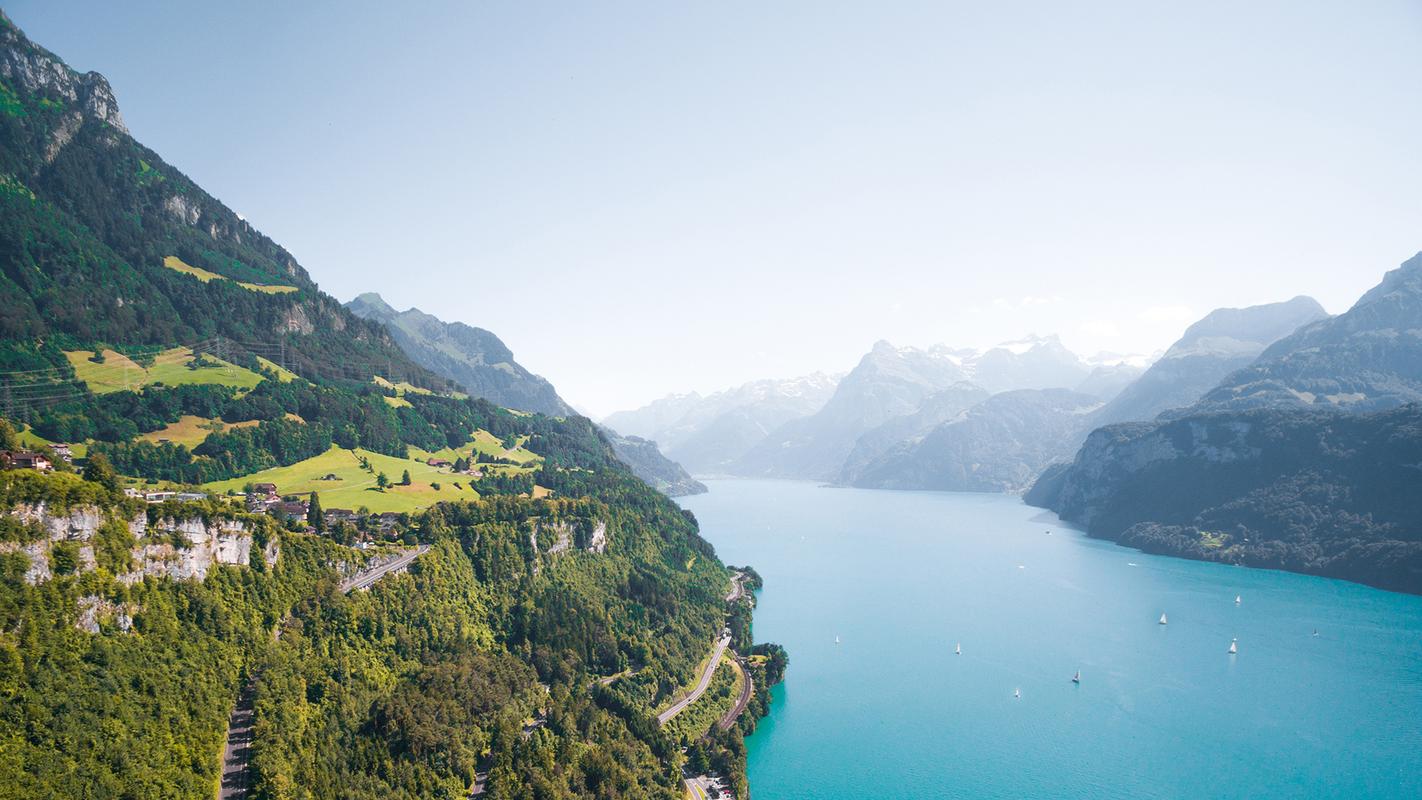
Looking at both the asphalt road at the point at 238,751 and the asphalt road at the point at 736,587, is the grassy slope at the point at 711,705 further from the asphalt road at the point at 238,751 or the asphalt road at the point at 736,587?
the asphalt road at the point at 238,751

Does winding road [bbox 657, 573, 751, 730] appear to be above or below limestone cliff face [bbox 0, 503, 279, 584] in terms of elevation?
below

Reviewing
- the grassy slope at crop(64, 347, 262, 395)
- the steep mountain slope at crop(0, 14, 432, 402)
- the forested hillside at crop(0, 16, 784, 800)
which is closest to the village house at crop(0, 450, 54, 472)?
the forested hillside at crop(0, 16, 784, 800)

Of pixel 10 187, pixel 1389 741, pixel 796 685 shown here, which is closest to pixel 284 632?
pixel 796 685

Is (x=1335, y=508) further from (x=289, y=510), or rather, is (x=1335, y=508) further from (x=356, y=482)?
(x=289, y=510)

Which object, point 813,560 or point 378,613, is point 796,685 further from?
point 813,560

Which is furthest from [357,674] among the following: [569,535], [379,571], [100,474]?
[569,535]

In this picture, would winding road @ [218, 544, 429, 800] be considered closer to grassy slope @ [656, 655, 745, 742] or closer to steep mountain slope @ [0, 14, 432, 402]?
grassy slope @ [656, 655, 745, 742]
